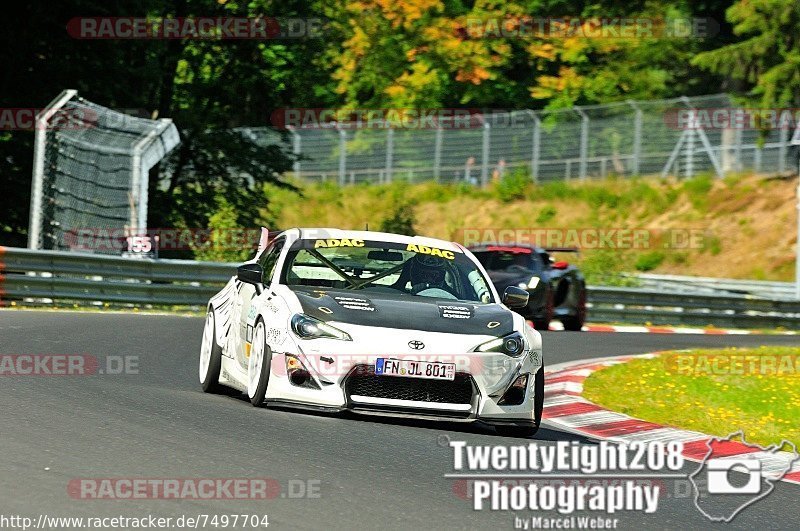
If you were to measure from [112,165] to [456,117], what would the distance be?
26.0 meters

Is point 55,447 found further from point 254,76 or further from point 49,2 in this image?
point 254,76

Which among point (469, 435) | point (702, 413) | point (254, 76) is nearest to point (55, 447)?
point (469, 435)

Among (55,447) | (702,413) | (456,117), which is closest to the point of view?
(55,447)

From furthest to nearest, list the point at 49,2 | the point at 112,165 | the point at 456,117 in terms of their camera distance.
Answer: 1. the point at 456,117
2. the point at 49,2
3. the point at 112,165

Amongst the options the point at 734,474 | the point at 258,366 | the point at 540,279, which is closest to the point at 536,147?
the point at 540,279

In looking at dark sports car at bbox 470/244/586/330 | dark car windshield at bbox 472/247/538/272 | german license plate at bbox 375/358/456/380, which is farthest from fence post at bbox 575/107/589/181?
german license plate at bbox 375/358/456/380

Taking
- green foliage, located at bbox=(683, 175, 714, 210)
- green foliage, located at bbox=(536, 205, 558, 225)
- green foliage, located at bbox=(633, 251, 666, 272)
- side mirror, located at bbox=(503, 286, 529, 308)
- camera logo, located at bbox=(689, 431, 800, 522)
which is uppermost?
green foliage, located at bbox=(683, 175, 714, 210)

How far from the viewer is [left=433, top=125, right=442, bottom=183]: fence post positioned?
153 ft

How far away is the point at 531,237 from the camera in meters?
43.8

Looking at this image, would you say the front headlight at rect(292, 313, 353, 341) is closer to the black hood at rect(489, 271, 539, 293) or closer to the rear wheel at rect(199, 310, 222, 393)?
the rear wheel at rect(199, 310, 222, 393)

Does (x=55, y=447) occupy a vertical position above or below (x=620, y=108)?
below

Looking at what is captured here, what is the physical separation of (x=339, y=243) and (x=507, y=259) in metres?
12.0

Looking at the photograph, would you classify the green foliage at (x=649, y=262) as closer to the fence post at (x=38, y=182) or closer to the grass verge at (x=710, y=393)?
the grass verge at (x=710, y=393)

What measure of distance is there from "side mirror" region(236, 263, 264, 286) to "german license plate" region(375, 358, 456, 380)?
1.45 metres
